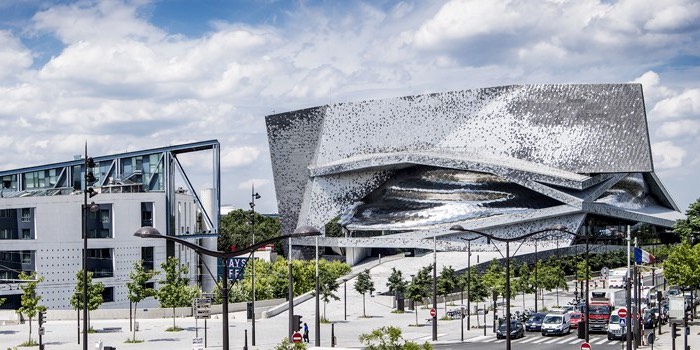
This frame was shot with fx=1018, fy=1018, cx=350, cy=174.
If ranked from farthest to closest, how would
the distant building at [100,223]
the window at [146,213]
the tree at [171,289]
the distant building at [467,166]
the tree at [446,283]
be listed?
the distant building at [467,166], the window at [146,213], the distant building at [100,223], the tree at [446,283], the tree at [171,289]

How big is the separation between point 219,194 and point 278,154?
36388 mm

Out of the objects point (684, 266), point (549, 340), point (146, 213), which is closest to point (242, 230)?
point (146, 213)

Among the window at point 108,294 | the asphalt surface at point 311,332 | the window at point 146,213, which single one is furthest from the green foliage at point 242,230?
the asphalt surface at point 311,332

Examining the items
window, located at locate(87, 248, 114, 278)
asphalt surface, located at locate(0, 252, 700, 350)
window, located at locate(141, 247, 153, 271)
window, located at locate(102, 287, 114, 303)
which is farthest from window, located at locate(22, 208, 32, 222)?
asphalt surface, located at locate(0, 252, 700, 350)

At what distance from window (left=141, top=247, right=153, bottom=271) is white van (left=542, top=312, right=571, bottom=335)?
41.9m

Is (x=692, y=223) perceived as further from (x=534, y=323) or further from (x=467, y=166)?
(x=467, y=166)

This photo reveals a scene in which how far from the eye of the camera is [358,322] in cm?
7225

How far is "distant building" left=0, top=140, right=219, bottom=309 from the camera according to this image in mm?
87000

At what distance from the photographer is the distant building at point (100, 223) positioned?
8700cm

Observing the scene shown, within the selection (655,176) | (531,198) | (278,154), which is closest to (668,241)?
(655,176)

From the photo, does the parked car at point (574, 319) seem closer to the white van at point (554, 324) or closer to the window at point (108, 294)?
the white van at point (554, 324)

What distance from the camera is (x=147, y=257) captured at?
9262 centimetres

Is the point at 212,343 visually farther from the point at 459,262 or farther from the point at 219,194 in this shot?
the point at 459,262

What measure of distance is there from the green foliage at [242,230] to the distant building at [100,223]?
4990cm
